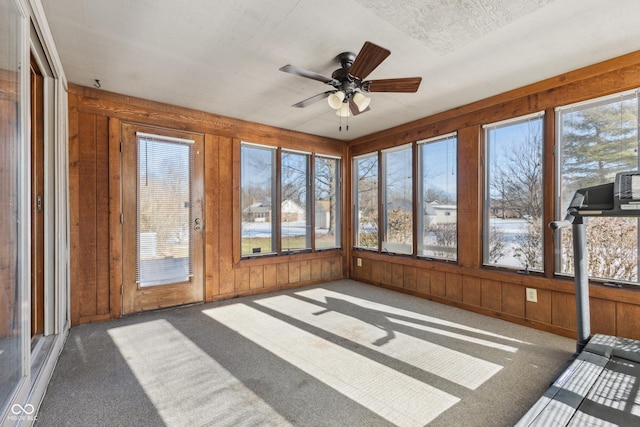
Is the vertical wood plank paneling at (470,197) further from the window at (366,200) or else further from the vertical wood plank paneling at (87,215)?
the vertical wood plank paneling at (87,215)

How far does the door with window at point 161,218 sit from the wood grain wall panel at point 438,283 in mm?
3152

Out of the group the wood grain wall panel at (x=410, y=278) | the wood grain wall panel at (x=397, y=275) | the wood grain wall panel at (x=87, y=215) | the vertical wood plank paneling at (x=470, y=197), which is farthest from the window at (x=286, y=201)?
the vertical wood plank paneling at (x=470, y=197)

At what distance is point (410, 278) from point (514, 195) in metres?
1.81

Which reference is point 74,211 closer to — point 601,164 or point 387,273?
point 387,273

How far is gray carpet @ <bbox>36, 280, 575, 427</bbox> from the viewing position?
188 cm

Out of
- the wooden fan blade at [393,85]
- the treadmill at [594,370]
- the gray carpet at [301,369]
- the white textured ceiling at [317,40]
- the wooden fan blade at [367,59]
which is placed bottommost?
the gray carpet at [301,369]

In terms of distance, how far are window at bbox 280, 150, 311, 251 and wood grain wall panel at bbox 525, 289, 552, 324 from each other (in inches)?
124

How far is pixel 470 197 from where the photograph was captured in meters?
3.87

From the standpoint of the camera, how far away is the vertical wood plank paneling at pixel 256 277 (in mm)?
4598

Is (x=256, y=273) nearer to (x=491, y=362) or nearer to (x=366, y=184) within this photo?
(x=366, y=184)

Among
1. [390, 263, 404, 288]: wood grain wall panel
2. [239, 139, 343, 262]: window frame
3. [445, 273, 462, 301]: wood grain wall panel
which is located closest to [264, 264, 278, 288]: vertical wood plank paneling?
[239, 139, 343, 262]: window frame

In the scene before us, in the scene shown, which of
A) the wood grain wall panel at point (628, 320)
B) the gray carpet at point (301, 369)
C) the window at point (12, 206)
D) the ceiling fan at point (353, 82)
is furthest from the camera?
the wood grain wall panel at point (628, 320)

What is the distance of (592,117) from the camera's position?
9.77 ft

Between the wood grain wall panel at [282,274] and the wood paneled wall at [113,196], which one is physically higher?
the wood paneled wall at [113,196]
